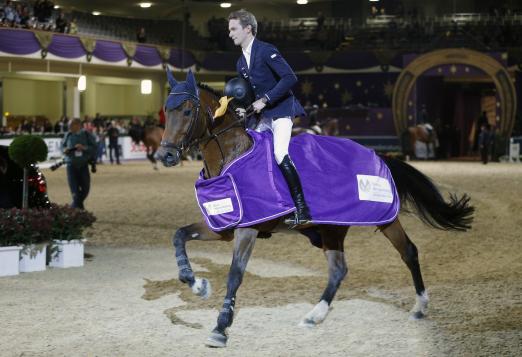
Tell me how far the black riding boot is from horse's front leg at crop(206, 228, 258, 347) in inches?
16.0

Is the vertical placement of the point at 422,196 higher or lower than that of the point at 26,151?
lower

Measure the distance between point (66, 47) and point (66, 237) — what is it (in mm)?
25657

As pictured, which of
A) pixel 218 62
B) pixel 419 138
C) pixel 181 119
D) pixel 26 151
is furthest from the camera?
pixel 218 62

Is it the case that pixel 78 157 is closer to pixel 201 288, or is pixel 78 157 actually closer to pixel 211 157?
pixel 211 157

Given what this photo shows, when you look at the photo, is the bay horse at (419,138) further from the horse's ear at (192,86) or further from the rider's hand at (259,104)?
the horse's ear at (192,86)

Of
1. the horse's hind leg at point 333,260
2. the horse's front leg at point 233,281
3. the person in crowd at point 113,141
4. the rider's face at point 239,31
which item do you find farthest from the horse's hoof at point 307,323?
the person in crowd at point 113,141

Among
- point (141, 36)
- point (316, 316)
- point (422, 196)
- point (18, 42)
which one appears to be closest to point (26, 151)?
point (316, 316)

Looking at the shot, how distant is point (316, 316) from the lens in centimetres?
693

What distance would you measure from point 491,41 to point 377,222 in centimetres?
3494

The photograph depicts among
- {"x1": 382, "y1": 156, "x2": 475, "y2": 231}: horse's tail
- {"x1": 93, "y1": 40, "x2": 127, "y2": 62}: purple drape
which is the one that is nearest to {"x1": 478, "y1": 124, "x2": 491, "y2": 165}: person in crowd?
{"x1": 93, "y1": 40, "x2": 127, "y2": 62}: purple drape

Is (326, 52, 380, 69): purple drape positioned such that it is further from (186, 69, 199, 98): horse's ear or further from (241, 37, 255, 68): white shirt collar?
(186, 69, 199, 98): horse's ear

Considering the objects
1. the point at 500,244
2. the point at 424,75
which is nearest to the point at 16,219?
→ the point at 500,244

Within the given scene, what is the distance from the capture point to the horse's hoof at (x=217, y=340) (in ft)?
20.1

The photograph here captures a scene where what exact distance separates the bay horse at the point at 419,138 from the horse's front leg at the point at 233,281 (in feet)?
100
